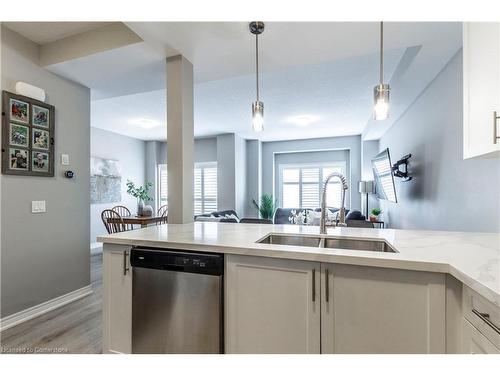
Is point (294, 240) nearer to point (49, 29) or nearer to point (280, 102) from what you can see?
point (49, 29)

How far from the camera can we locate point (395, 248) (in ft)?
4.06

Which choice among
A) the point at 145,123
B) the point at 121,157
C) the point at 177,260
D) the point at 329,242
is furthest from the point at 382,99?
the point at 121,157

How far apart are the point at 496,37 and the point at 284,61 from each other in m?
1.41

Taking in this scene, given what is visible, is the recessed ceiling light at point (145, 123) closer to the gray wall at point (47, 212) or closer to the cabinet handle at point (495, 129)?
the gray wall at point (47, 212)

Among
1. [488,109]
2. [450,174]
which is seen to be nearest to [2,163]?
[488,109]

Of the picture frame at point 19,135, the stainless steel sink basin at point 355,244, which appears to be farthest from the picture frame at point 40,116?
the stainless steel sink basin at point 355,244

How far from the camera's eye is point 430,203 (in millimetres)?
2832

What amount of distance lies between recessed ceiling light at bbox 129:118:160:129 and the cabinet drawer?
5.08 metres

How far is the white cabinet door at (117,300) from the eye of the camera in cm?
150

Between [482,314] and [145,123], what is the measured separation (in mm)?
5370

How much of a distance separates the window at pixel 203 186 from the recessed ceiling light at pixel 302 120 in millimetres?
2570

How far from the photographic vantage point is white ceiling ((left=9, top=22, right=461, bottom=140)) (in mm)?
1771

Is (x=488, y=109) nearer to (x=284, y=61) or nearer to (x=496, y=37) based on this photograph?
(x=496, y=37)

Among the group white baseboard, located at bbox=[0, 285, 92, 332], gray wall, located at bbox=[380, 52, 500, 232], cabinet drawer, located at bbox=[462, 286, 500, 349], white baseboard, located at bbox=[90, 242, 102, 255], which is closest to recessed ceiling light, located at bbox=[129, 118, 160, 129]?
white baseboard, located at bbox=[90, 242, 102, 255]
